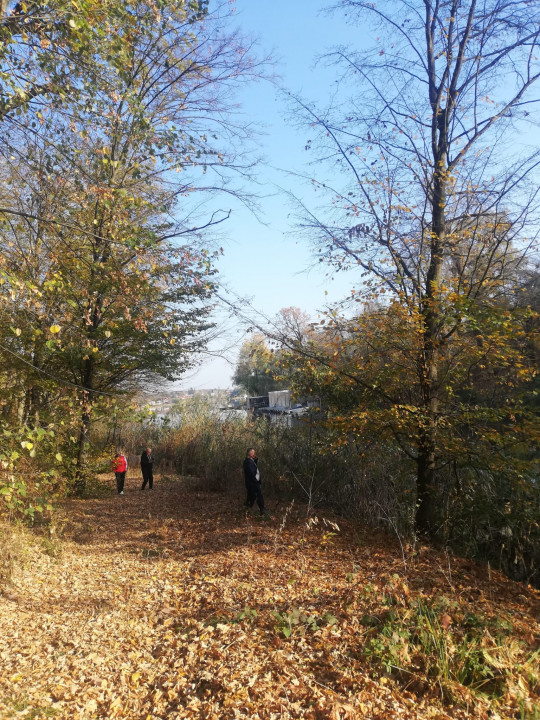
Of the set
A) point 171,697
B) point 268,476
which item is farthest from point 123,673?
point 268,476

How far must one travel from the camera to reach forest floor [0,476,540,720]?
3.34 metres

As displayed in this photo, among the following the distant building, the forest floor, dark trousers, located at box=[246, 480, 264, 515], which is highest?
the distant building

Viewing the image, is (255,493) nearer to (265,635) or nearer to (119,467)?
(119,467)

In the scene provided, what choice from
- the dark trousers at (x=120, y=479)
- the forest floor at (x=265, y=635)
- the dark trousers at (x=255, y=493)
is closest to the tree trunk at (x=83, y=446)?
the dark trousers at (x=120, y=479)

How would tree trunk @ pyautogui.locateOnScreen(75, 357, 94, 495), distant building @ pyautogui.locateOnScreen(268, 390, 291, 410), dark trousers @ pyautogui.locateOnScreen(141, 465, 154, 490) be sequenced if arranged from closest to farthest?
tree trunk @ pyautogui.locateOnScreen(75, 357, 94, 495)
dark trousers @ pyautogui.locateOnScreen(141, 465, 154, 490)
distant building @ pyautogui.locateOnScreen(268, 390, 291, 410)

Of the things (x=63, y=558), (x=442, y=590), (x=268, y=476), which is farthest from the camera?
(x=268, y=476)

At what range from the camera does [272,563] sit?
6340 mm

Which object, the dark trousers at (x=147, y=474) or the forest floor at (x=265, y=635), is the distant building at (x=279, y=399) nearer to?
the dark trousers at (x=147, y=474)

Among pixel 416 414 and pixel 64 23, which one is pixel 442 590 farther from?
pixel 64 23

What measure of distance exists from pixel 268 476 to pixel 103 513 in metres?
3.92

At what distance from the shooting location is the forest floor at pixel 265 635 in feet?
11.0

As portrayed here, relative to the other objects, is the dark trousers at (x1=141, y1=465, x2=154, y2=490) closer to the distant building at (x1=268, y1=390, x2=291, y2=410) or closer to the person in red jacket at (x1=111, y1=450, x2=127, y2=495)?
the person in red jacket at (x1=111, y1=450, x2=127, y2=495)

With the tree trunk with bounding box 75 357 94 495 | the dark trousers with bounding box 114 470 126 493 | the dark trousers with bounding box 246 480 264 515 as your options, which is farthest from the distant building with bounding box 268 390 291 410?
the dark trousers with bounding box 246 480 264 515

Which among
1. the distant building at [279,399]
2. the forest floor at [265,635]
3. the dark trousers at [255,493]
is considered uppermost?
the distant building at [279,399]
